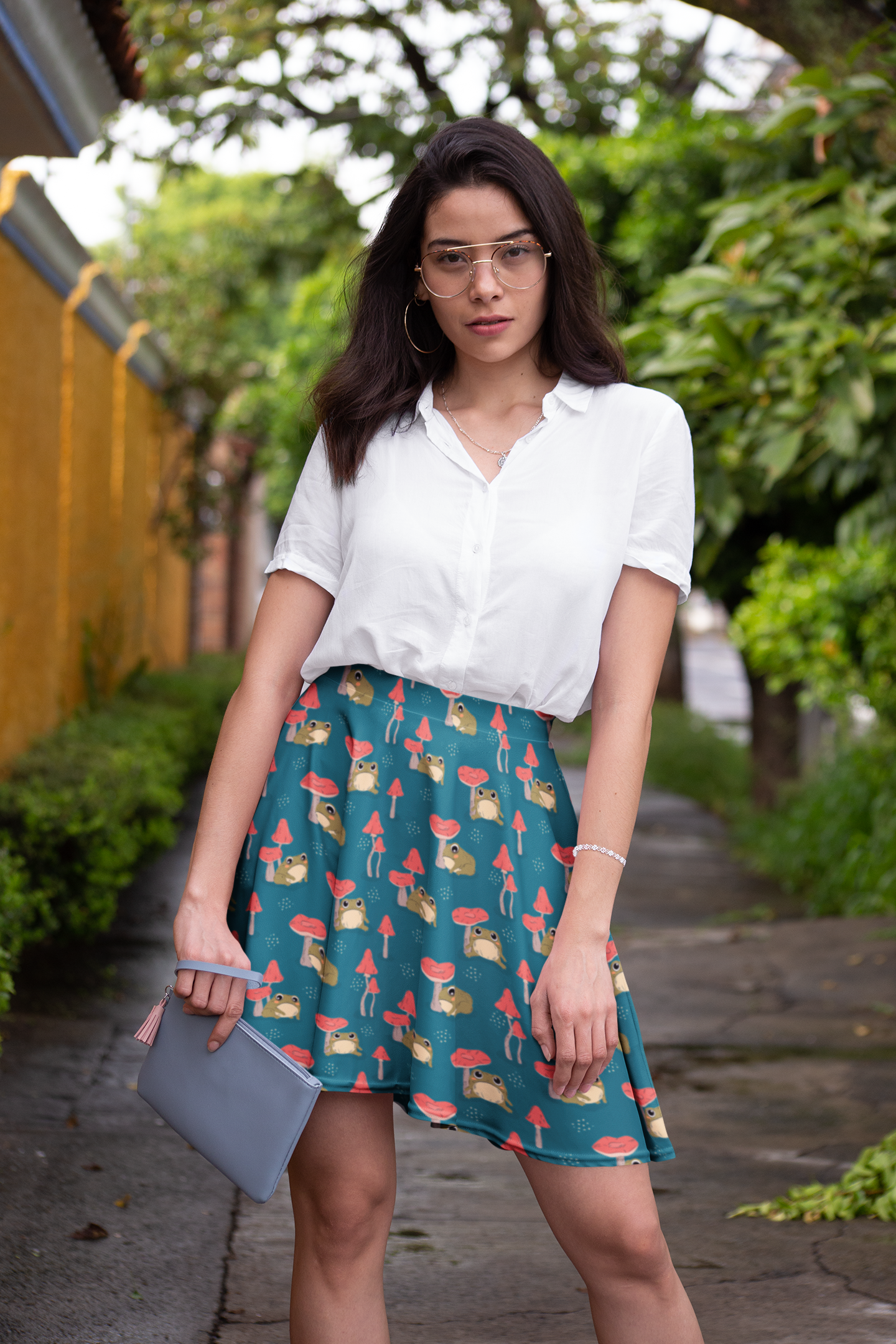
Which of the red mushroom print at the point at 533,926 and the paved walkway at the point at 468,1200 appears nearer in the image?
the red mushroom print at the point at 533,926

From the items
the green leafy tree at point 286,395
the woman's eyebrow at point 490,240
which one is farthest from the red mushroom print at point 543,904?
the green leafy tree at point 286,395

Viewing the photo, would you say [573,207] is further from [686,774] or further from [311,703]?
[686,774]

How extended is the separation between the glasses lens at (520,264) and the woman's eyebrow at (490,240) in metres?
0.01

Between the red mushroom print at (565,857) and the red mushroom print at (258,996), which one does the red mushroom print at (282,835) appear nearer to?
the red mushroom print at (258,996)

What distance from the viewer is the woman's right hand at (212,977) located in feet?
5.55

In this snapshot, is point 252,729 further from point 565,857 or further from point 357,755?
point 565,857

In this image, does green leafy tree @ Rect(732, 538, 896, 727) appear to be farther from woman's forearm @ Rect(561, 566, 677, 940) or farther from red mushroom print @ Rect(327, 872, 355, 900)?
red mushroom print @ Rect(327, 872, 355, 900)

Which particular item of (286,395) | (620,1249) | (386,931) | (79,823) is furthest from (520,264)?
(286,395)

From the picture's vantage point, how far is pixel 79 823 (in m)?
4.67

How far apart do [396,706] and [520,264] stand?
2.01 ft

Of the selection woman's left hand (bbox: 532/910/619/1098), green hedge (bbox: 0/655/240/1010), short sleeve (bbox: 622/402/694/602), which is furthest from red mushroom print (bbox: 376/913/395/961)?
green hedge (bbox: 0/655/240/1010)

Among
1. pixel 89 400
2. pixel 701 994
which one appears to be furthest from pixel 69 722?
pixel 701 994

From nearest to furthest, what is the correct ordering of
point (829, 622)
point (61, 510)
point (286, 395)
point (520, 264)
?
point (520, 264) → point (61, 510) → point (829, 622) → point (286, 395)

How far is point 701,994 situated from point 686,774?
8126 millimetres
